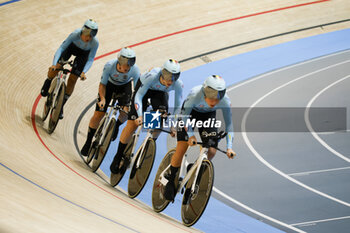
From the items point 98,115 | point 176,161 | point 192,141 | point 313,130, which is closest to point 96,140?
point 98,115

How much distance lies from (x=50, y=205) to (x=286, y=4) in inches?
430

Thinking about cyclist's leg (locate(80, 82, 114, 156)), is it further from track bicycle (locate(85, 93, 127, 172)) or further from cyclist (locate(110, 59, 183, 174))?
cyclist (locate(110, 59, 183, 174))

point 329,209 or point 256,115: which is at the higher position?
point 256,115

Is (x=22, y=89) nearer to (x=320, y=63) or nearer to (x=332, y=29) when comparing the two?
(x=320, y=63)

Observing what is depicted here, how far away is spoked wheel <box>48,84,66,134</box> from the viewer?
712cm

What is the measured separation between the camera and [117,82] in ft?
21.7

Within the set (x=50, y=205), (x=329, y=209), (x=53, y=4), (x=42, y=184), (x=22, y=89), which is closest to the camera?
(x=50, y=205)

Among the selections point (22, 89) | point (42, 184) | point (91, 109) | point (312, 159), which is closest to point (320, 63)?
point (312, 159)

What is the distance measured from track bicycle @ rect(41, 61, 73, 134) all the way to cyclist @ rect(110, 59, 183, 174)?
134cm

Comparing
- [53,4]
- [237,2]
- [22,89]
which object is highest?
[237,2]

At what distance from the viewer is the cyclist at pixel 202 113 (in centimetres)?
500

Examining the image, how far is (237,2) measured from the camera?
44.5 feet

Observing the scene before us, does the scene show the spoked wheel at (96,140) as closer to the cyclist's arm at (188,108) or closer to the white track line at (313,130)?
the cyclist's arm at (188,108)

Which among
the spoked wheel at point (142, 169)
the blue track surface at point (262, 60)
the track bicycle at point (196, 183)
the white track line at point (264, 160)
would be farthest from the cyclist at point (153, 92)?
the white track line at point (264, 160)
